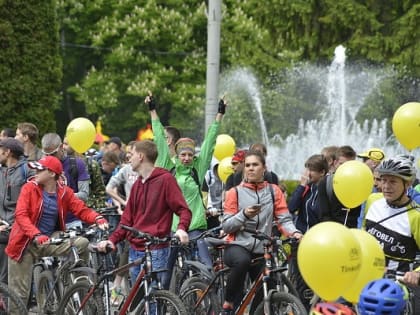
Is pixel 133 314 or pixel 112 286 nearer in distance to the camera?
pixel 133 314

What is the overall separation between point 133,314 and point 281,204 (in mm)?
1651

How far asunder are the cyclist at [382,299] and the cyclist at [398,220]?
1898 millimetres

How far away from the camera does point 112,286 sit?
9.73 metres

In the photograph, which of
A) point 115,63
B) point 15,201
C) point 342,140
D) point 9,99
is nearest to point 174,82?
point 115,63

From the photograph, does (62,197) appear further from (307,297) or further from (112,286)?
(307,297)

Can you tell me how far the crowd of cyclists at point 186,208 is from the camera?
7191 millimetres

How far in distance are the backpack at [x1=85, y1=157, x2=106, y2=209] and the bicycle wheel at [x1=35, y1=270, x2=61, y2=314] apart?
3.00 meters

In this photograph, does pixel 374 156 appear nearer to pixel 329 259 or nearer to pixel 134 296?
pixel 134 296

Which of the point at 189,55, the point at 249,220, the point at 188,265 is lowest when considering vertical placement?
the point at 188,265

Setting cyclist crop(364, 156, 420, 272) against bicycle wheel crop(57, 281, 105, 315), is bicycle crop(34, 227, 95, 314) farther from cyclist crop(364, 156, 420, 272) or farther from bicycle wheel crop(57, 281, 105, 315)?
cyclist crop(364, 156, 420, 272)

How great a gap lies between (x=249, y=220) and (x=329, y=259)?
3.10m

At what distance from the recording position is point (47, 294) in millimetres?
9852

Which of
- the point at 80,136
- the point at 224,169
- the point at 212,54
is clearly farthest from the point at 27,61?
the point at 224,169

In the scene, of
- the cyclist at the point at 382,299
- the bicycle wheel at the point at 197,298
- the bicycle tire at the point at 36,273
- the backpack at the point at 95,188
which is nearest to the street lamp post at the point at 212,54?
the backpack at the point at 95,188
